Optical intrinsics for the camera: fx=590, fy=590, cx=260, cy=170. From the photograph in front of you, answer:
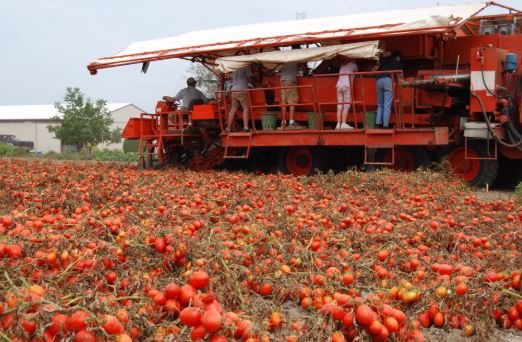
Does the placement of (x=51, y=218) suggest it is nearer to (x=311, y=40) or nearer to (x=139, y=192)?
(x=139, y=192)

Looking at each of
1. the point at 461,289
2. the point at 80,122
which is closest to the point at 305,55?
the point at 461,289

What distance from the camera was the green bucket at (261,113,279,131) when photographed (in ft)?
41.8

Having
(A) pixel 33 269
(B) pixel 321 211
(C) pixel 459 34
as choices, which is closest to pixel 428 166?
(C) pixel 459 34

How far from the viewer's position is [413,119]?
11.3 m

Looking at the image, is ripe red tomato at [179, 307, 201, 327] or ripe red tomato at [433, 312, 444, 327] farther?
ripe red tomato at [433, 312, 444, 327]

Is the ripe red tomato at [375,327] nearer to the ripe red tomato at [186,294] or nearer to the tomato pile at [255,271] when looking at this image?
the tomato pile at [255,271]

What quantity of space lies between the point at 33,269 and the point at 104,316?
1307mm

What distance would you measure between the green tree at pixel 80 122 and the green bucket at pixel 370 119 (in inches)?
1574

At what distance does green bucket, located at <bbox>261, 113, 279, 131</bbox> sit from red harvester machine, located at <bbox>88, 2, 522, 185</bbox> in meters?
0.04

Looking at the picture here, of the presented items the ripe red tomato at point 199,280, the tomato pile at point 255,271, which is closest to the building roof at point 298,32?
the tomato pile at point 255,271

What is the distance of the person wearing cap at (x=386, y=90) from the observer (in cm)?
1122

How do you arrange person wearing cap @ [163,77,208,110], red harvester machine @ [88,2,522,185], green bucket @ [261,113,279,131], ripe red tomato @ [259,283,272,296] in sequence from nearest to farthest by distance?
1. ripe red tomato @ [259,283,272,296]
2. red harvester machine @ [88,2,522,185]
3. green bucket @ [261,113,279,131]
4. person wearing cap @ [163,77,208,110]

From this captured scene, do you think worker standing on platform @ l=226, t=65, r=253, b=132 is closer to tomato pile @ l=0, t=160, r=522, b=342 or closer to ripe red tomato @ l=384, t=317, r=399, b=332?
tomato pile @ l=0, t=160, r=522, b=342

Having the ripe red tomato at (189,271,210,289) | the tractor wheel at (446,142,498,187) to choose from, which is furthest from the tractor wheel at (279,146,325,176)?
the ripe red tomato at (189,271,210,289)
